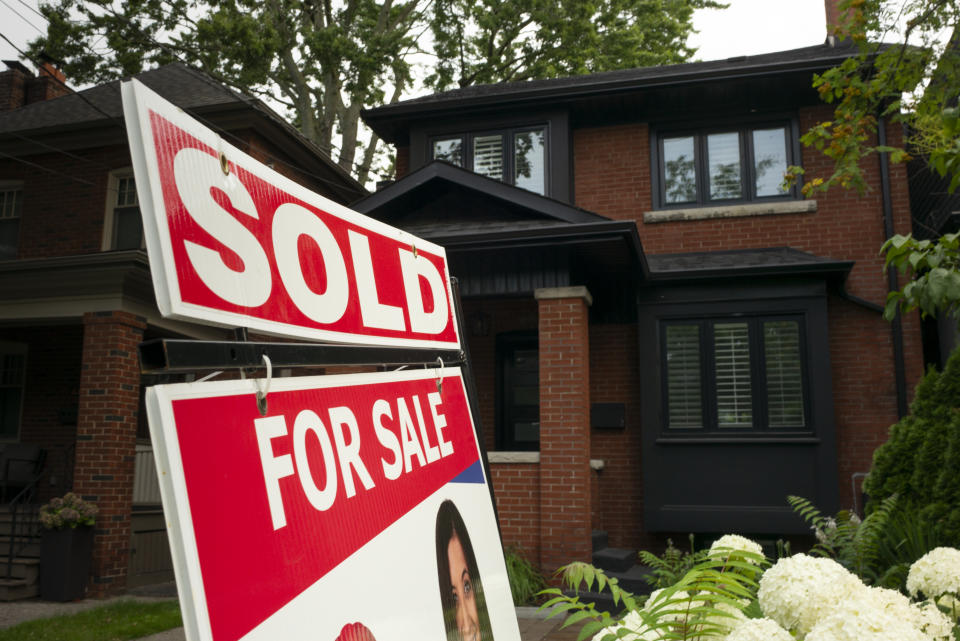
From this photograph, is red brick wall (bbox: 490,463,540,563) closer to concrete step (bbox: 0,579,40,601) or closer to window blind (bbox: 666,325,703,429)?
window blind (bbox: 666,325,703,429)

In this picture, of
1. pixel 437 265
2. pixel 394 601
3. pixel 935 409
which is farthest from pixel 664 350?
pixel 394 601

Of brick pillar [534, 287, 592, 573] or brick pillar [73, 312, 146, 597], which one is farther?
brick pillar [73, 312, 146, 597]

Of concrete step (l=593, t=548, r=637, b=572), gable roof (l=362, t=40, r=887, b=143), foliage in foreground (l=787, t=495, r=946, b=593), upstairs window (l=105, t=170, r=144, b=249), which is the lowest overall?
concrete step (l=593, t=548, r=637, b=572)

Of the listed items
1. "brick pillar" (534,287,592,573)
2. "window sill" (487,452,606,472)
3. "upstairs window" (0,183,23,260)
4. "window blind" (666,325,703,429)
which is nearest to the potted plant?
"window sill" (487,452,606,472)

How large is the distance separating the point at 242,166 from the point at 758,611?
1611mm

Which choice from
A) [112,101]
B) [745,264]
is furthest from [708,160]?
[112,101]

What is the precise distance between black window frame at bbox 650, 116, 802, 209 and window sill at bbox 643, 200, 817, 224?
0.19 m

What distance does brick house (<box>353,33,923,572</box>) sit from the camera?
904cm

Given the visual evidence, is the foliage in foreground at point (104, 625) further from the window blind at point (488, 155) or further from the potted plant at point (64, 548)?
the window blind at point (488, 155)

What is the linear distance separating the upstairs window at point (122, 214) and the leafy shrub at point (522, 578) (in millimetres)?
8072

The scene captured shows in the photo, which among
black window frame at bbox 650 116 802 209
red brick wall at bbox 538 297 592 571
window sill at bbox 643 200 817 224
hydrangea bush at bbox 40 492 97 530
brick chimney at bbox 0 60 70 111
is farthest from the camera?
brick chimney at bbox 0 60 70 111

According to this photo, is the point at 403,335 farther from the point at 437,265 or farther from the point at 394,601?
the point at 394,601

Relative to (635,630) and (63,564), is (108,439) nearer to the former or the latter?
(63,564)

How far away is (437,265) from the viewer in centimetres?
215
